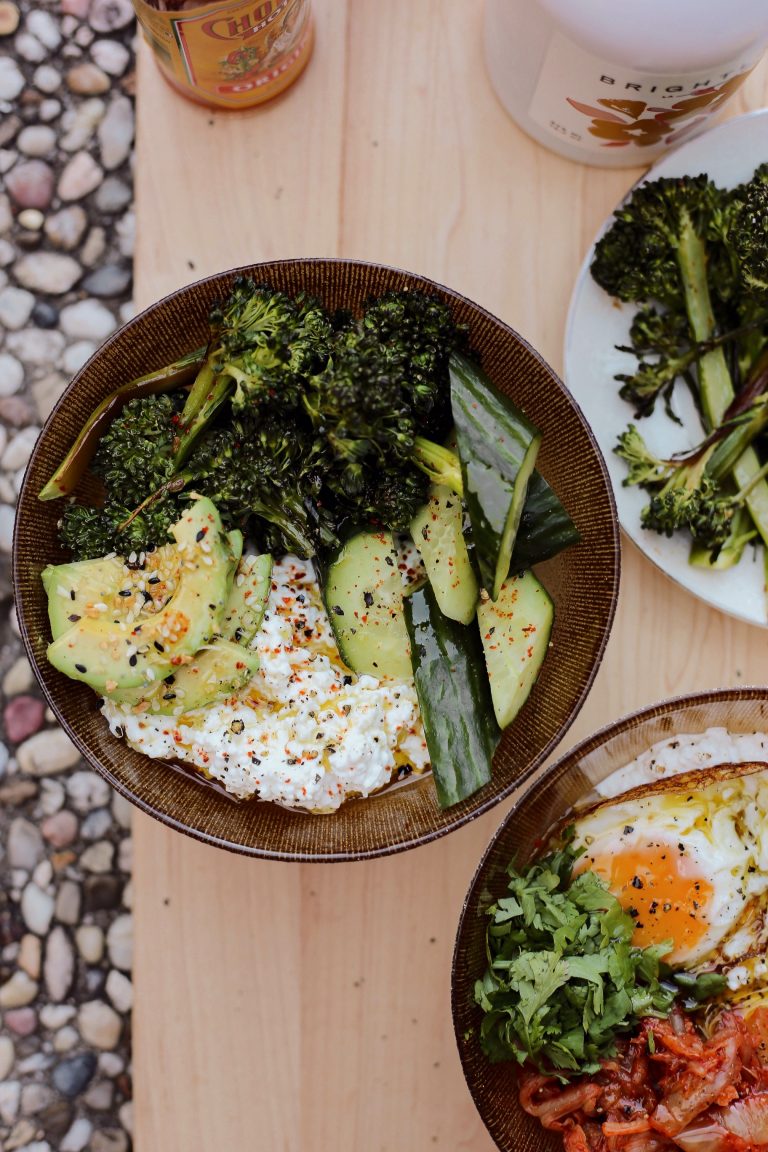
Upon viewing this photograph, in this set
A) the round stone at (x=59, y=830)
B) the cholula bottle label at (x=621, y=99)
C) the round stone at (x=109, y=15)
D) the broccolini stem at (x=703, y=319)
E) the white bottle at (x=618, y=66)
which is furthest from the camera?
the round stone at (x=59, y=830)

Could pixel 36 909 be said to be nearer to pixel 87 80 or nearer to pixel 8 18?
pixel 87 80

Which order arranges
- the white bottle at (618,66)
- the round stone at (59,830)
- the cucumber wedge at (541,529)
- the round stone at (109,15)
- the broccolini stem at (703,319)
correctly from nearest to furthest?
1. the white bottle at (618,66)
2. the cucumber wedge at (541,529)
3. the broccolini stem at (703,319)
4. the round stone at (109,15)
5. the round stone at (59,830)

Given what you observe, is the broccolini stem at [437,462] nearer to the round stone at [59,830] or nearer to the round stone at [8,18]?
the round stone at [59,830]

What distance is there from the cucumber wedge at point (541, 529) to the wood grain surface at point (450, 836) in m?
0.34

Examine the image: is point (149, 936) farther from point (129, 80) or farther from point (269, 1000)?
point (129, 80)

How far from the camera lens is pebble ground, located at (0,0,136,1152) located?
6.99 ft

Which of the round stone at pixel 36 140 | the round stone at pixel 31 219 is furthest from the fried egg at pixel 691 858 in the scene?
the round stone at pixel 36 140

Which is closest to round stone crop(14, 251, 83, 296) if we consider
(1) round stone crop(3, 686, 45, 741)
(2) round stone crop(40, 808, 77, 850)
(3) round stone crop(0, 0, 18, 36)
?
(3) round stone crop(0, 0, 18, 36)

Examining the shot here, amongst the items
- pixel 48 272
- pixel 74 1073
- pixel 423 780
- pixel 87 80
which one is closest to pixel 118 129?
pixel 87 80

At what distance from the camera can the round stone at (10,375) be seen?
7.04ft

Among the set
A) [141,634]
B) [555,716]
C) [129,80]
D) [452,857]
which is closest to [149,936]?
[452,857]

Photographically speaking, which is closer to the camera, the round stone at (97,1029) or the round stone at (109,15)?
the round stone at (109,15)

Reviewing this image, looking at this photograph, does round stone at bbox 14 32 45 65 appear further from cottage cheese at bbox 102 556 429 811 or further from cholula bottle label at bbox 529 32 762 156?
cottage cheese at bbox 102 556 429 811

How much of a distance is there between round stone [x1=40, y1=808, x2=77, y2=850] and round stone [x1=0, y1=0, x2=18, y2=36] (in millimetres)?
1645
